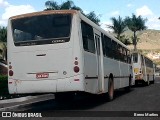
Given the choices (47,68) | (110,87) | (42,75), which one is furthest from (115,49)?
(42,75)

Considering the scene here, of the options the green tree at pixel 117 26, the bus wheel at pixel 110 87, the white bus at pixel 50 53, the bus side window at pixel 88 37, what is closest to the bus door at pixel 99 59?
the bus side window at pixel 88 37

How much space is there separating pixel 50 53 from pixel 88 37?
1.77 metres

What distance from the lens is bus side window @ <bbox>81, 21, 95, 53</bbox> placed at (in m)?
14.2

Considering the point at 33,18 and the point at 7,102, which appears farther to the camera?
the point at 7,102

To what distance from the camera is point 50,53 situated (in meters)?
13.8

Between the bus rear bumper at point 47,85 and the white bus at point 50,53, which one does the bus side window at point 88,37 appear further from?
the bus rear bumper at point 47,85

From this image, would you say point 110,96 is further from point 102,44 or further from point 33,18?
point 33,18

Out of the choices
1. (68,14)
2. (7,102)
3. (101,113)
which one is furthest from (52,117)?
(7,102)

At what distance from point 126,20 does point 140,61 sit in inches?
2594

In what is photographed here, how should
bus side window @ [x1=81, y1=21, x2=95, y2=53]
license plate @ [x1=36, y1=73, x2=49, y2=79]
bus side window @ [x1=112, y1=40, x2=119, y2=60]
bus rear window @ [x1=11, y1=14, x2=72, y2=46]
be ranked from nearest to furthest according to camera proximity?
1. license plate @ [x1=36, y1=73, x2=49, y2=79]
2. bus rear window @ [x1=11, y1=14, x2=72, y2=46]
3. bus side window @ [x1=81, y1=21, x2=95, y2=53]
4. bus side window @ [x1=112, y1=40, x2=119, y2=60]

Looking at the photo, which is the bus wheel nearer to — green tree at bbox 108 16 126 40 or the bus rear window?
the bus rear window

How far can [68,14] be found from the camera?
45.3 feet

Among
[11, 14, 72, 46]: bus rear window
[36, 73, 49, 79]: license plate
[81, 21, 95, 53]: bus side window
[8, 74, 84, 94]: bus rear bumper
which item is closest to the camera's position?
[8, 74, 84, 94]: bus rear bumper

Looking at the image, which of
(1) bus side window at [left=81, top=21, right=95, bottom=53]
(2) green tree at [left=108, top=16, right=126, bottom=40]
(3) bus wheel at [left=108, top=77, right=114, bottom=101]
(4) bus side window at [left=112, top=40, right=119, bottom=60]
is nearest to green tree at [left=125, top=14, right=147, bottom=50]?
(2) green tree at [left=108, top=16, right=126, bottom=40]
